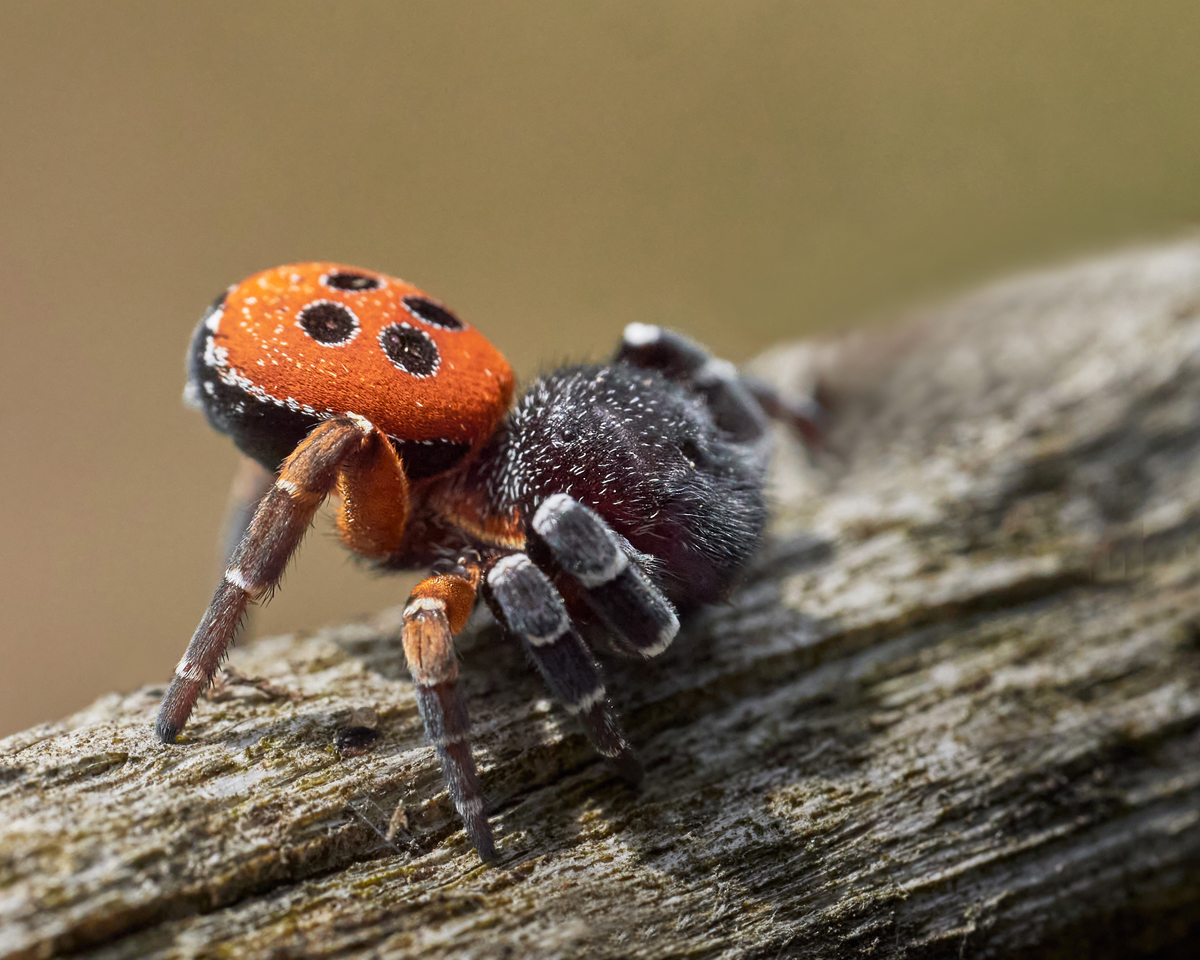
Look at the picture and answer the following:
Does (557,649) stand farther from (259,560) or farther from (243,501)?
(243,501)

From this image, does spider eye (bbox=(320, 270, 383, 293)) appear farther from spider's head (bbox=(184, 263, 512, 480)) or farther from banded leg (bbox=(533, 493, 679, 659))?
banded leg (bbox=(533, 493, 679, 659))

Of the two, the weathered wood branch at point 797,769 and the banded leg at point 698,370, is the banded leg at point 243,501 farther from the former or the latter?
the banded leg at point 698,370

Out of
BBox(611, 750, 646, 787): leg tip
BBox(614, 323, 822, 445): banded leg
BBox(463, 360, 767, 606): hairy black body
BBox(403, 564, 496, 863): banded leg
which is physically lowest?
BBox(611, 750, 646, 787): leg tip

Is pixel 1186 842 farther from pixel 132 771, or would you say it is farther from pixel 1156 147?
pixel 1156 147

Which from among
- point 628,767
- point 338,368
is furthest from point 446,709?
point 338,368

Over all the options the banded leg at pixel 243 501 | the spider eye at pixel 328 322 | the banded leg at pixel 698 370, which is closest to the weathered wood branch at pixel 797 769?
the banded leg at pixel 698 370

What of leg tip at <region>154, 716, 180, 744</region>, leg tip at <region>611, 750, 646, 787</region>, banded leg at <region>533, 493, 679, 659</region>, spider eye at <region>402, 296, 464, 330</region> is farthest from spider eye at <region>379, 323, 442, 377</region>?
leg tip at <region>611, 750, 646, 787</region>
